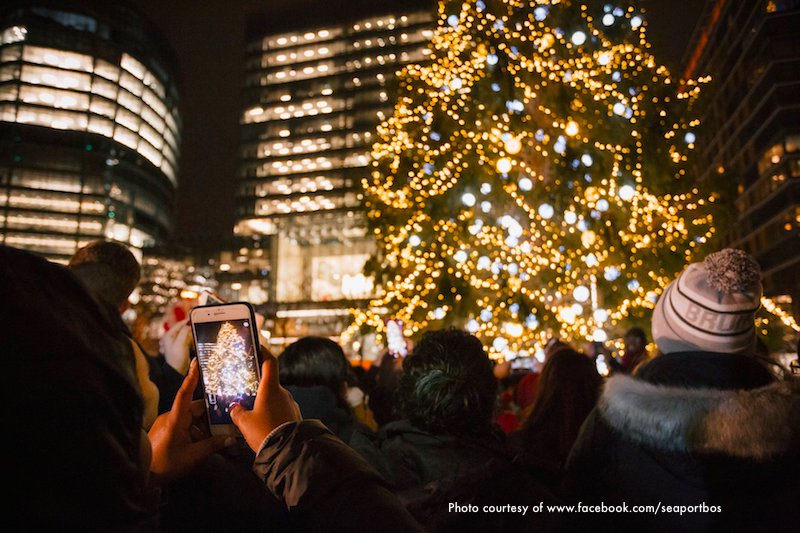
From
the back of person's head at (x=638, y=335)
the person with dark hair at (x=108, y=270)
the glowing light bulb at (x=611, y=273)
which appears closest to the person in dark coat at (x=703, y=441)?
the person with dark hair at (x=108, y=270)

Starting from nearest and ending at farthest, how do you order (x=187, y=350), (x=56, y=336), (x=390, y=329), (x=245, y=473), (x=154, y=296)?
1. (x=56, y=336)
2. (x=245, y=473)
3. (x=187, y=350)
4. (x=390, y=329)
5. (x=154, y=296)

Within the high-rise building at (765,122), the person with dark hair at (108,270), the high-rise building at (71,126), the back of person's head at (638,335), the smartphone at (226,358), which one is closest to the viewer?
the smartphone at (226,358)

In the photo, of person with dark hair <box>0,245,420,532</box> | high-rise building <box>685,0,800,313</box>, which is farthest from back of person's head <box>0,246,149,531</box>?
high-rise building <box>685,0,800,313</box>

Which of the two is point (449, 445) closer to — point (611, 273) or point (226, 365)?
point (226, 365)

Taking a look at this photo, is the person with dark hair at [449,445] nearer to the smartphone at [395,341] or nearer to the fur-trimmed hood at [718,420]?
the fur-trimmed hood at [718,420]

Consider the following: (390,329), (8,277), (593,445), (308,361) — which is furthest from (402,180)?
(8,277)

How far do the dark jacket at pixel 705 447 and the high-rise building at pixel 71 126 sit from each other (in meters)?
97.2

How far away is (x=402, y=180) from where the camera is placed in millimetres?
15141

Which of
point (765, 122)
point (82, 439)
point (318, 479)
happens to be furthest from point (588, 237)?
point (765, 122)

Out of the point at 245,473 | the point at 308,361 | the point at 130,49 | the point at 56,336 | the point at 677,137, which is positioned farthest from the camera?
the point at 130,49

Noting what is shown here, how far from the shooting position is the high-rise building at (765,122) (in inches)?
2103

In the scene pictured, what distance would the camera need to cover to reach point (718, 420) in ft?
5.69

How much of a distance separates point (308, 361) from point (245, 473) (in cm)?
211

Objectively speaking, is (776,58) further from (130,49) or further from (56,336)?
(130,49)
